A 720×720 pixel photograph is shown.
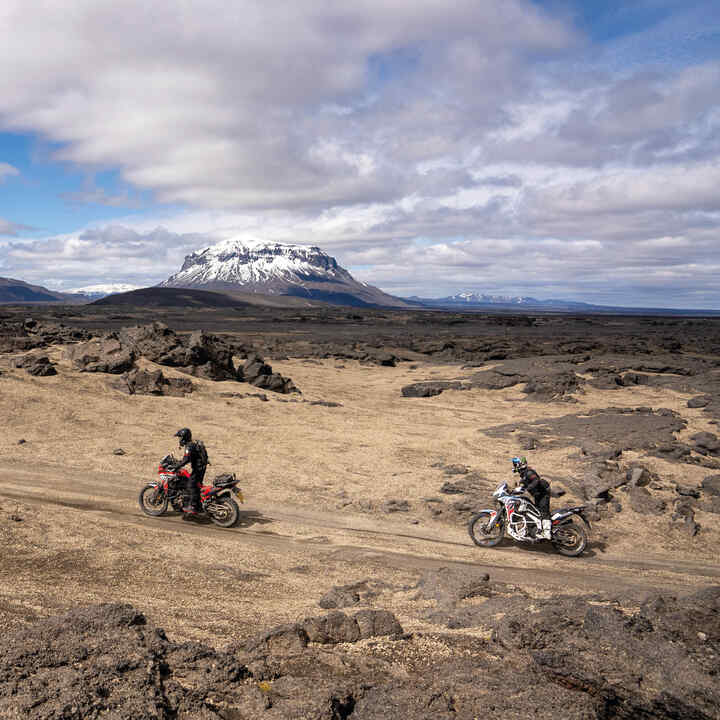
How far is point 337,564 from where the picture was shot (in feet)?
34.1

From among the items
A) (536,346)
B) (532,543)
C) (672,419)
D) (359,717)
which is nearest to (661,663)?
(359,717)

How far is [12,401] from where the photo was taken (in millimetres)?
21062

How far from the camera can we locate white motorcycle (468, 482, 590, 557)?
1162 cm

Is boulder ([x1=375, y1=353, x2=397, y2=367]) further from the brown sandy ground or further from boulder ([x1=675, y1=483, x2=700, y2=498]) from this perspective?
boulder ([x1=675, y1=483, x2=700, y2=498])

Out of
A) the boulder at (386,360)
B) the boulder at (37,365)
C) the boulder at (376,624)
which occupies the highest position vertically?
the boulder at (37,365)

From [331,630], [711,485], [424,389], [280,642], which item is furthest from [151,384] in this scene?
[711,485]

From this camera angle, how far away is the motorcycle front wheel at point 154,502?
1248 cm

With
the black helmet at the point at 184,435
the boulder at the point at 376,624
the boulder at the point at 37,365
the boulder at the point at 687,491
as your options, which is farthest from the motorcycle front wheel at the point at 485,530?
the boulder at the point at 37,365

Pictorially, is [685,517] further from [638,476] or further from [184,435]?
[184,435]

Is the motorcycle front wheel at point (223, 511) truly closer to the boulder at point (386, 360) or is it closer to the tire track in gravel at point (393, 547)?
the tire track in gravel at point (393, 547)

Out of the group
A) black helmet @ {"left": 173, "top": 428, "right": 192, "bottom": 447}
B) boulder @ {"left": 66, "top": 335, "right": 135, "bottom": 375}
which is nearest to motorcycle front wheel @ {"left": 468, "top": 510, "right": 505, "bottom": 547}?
black helmet @ {"left": 173, "top": 428, "right": 192, "bottom": 447}

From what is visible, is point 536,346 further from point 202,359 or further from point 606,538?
point 606,538

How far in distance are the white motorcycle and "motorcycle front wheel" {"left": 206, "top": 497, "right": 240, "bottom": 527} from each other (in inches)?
213

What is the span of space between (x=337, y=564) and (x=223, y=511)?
131 inches
